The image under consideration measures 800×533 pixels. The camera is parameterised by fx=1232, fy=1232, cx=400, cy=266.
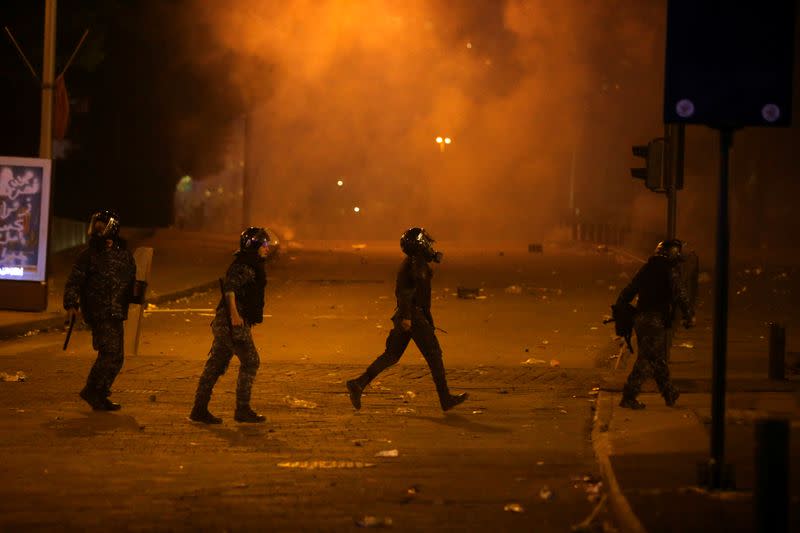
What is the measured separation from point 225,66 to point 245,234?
1349 inches

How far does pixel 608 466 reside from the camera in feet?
25.0

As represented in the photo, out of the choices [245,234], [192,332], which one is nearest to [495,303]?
[192,332]

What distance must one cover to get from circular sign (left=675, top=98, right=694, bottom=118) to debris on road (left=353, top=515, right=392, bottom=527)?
8.80 ft

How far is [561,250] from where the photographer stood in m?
44.2

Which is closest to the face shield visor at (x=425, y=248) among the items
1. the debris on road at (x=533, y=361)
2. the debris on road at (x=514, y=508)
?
the debris on road at (x=514, y=508)

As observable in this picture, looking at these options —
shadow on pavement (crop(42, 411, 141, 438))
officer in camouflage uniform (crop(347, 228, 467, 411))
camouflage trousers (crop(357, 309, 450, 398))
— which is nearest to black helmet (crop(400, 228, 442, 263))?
officer in camouflage uniform (crop(347, 228, 467, 411))

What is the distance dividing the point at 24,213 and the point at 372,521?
13.0 meters

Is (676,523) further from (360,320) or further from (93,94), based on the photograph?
(93,94)

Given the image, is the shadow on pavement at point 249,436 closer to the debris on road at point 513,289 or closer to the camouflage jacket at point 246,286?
the camouflage jacket at point 246,286

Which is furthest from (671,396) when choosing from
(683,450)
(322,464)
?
(322,464)

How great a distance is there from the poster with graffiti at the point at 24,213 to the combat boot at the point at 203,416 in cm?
931

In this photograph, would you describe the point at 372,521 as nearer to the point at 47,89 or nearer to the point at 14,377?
the point at 14,377

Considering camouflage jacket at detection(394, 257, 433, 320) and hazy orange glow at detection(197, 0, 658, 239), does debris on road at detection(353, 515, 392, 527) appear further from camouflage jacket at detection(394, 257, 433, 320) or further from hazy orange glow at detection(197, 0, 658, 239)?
hazy orange glow at detection(197, 0, 658, 239)

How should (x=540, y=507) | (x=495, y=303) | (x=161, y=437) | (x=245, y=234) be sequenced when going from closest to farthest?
(x=540, y=507)
(x=161, y=437)
(x=245, y=234)
(x=495, y=303)
